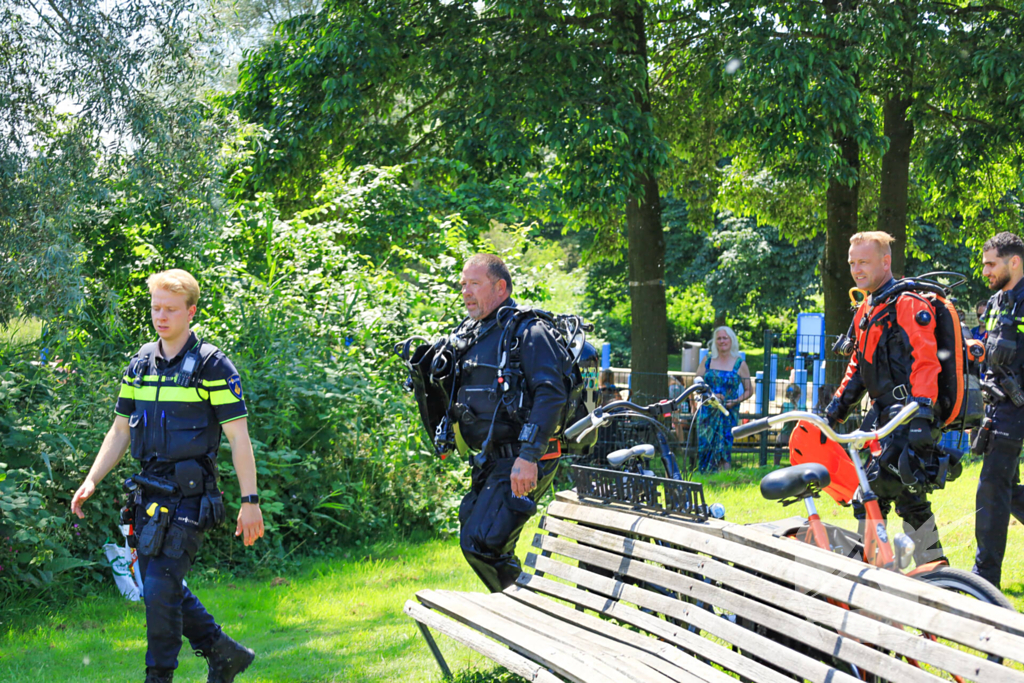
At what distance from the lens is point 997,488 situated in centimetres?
523

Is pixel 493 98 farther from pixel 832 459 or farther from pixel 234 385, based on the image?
pixel 832 459

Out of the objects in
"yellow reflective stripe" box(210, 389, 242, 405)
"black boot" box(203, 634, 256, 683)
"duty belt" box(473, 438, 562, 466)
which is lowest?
"black boot" box(203, 634, 256, 683)

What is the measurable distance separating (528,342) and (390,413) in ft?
12.1

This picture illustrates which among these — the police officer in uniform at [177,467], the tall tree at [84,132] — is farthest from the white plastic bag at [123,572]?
the police officer in uniform at [177,467]

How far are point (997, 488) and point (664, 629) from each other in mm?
2502

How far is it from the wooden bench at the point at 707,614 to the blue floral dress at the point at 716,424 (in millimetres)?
6894

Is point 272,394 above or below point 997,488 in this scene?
above

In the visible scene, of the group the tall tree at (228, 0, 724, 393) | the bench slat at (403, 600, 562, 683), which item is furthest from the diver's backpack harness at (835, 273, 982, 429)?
the tall tree at (228, 0, 724, 393)

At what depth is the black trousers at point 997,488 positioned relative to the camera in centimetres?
513

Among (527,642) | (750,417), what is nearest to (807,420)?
(527,642)

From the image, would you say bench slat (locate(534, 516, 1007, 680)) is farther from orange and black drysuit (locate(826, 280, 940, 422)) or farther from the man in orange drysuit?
orange and black drysuit (locate(826, 280, 940, 422))

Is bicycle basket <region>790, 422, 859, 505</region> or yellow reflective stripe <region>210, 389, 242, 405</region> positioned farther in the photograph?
yellow reflective stripe <region>210, 389, 242, 405</region>

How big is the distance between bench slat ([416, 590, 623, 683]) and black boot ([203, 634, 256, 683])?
877 mm

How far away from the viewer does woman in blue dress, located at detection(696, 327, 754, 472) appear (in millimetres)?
11398
